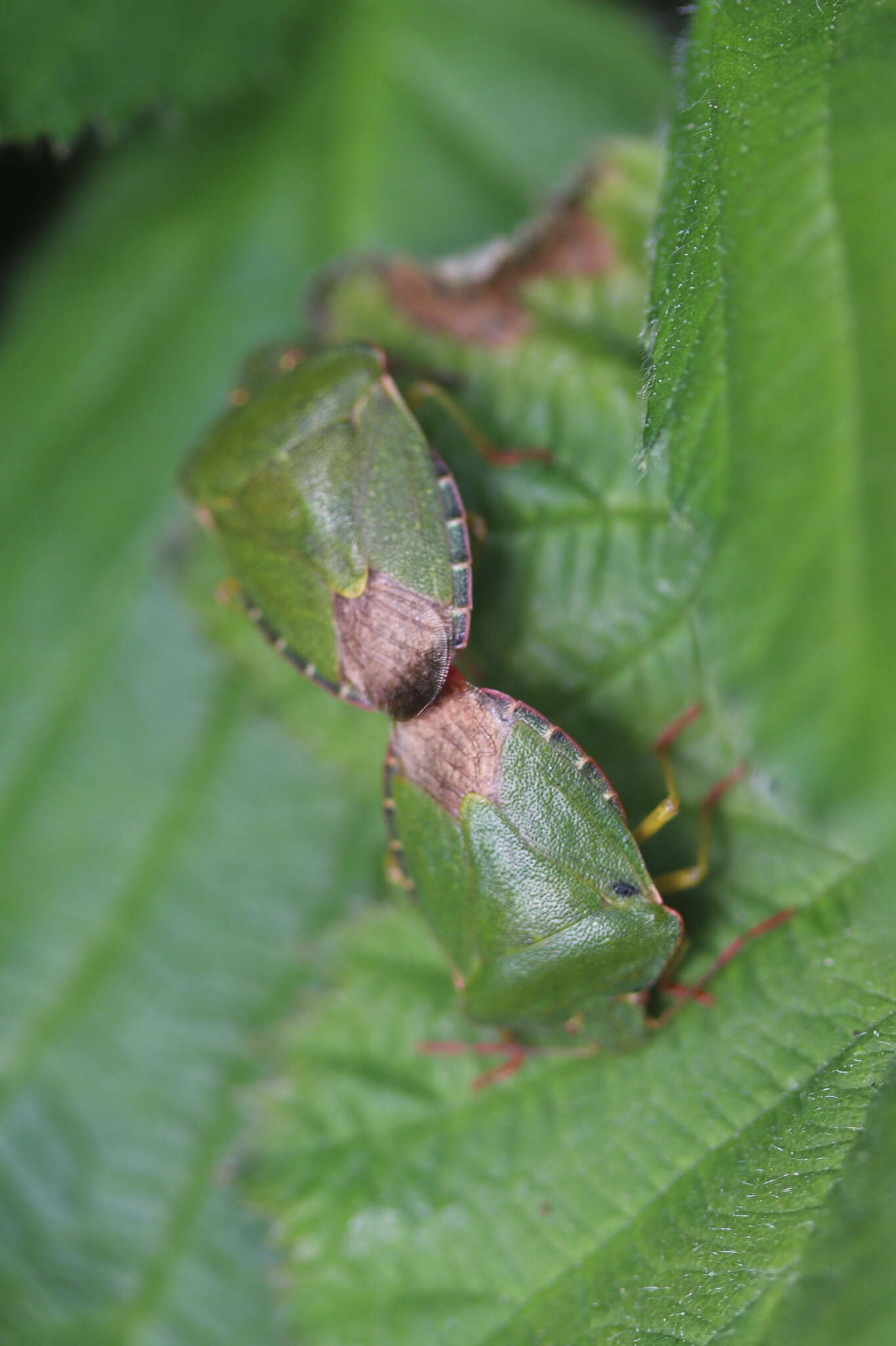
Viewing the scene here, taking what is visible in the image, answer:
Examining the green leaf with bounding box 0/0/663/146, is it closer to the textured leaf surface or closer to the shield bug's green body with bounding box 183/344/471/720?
the textured leaf surface

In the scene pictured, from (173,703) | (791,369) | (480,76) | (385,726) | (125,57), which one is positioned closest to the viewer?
(791,369)

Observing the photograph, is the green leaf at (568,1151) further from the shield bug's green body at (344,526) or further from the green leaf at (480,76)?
the green leaf at (480,76)

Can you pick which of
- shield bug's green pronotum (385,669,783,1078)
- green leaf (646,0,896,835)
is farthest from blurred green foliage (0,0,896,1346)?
shield bug's green pronotum (385,669,783,1078)

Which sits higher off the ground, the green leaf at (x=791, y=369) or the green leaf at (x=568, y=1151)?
the green leaf at (x=791, y=369)

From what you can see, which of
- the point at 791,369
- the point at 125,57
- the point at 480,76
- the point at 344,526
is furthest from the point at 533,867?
the point at 480,76

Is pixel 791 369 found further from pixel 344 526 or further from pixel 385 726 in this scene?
pixel 385 726

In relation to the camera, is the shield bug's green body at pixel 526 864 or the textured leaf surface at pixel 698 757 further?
the shield bug's green body at pixel 526 864

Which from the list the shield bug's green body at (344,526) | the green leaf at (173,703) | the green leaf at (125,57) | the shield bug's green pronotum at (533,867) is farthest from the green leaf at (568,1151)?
the green leaf at (125,57)
